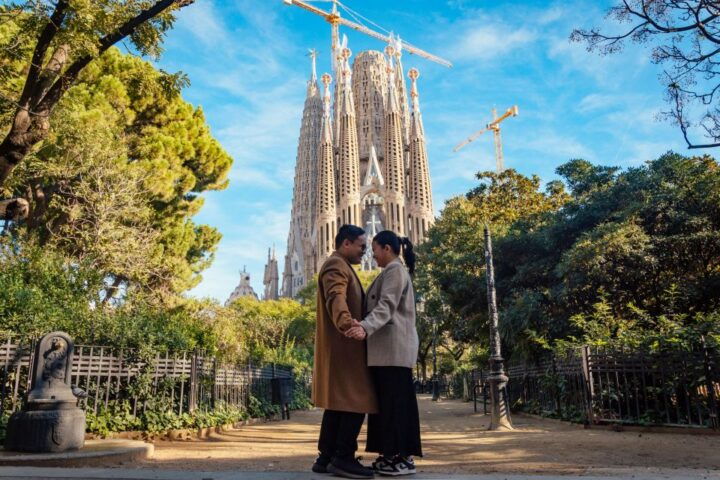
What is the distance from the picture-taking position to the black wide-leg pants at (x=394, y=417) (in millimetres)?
3727

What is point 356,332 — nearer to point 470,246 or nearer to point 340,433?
point 340,433

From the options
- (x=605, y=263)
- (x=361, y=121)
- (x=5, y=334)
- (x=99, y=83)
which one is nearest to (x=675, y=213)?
(x=605, y=263)

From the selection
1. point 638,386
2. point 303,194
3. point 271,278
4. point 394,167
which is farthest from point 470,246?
point 271,278

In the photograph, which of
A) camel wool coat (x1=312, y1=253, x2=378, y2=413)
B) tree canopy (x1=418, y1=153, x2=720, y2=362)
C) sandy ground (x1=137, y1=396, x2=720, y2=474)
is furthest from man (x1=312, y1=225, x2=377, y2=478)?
tree canopy (x1=418, y1=153, x2=720, y2=362)

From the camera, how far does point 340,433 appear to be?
3711 millimetres

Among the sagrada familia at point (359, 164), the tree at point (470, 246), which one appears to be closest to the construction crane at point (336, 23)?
the sagrada familia at point (359, 164)

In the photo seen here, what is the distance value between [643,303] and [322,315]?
1196cm

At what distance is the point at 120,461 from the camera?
18.2 feet

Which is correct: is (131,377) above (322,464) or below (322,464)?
above

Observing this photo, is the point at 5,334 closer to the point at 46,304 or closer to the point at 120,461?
the point at 46,304

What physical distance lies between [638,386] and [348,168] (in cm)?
7131

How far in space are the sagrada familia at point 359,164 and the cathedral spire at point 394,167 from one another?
0.15 metres

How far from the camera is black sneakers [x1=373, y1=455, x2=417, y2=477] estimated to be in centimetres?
367

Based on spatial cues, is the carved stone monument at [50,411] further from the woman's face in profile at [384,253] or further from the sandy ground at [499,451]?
the woman's face in profile at [384,253]
